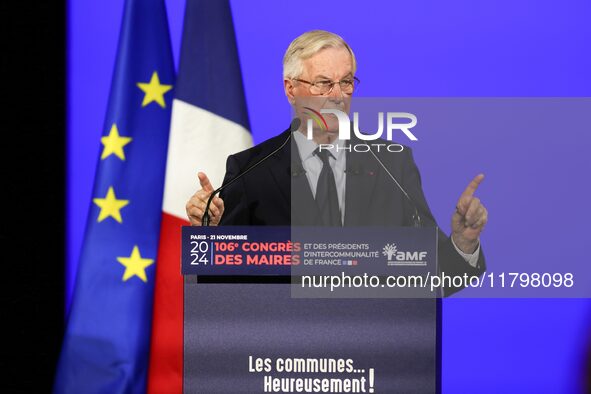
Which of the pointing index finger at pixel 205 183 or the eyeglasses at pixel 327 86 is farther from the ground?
the eyeglasses at pixel 327 86

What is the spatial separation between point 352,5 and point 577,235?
6.38 ft

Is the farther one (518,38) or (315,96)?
(518,38)

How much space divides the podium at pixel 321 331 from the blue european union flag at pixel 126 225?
149 centimetres

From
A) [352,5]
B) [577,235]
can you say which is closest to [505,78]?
[352,5]

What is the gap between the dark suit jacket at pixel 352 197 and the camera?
6.97 ft

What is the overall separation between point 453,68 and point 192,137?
1325mm

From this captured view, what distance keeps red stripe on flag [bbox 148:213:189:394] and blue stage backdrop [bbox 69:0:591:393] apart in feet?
2.30

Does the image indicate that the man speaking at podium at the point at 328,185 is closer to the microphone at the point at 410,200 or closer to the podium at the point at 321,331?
the microphone at the point at 410,200

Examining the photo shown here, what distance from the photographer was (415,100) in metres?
2.15

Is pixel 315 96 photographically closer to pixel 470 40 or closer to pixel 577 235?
pixel 577 235

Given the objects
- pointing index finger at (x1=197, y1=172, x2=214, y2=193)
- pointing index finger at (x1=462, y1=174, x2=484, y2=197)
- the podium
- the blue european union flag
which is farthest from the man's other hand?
the blue european union flag

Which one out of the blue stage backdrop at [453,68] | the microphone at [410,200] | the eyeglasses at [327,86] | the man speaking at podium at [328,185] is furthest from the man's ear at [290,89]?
Answer: the blue stage backdrop at [453,68]

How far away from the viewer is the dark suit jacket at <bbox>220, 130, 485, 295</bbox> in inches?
83.7

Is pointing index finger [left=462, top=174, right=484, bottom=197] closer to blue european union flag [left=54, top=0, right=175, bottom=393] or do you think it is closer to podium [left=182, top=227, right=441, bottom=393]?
podium [left=182, top=227, right=441, bottom=393]
